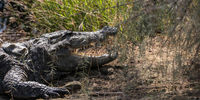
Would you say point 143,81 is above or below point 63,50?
below

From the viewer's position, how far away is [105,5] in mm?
5535

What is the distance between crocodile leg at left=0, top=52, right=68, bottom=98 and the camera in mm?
3854

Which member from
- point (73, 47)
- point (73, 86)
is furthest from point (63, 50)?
point (73, 86)

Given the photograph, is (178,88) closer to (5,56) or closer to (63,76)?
(63,76)

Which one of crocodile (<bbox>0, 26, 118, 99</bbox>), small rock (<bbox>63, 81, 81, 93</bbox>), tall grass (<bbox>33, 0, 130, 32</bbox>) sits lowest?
small rock (<bbox>63, 81, 81, 93</bbox>)

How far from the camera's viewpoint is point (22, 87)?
3963 millimetres

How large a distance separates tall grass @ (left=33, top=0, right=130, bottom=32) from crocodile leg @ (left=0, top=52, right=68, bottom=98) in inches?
55.6

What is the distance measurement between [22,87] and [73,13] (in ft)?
6.92

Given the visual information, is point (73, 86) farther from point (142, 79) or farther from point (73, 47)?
point (142, 79)

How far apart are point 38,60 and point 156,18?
1.91 metres

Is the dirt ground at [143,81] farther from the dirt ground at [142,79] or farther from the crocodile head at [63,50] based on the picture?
the crocodile head at [63,50]

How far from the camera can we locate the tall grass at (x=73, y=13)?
5.43 metres

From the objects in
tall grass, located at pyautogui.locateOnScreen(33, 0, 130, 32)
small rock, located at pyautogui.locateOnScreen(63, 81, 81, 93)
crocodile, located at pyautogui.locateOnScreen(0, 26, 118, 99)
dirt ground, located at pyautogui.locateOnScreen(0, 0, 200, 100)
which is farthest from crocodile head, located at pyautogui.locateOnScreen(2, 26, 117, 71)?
tall grass, located at pyautogui.locateOnScreen(33, 0, 130, 32)

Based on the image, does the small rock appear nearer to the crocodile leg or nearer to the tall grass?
the crocodile leg
